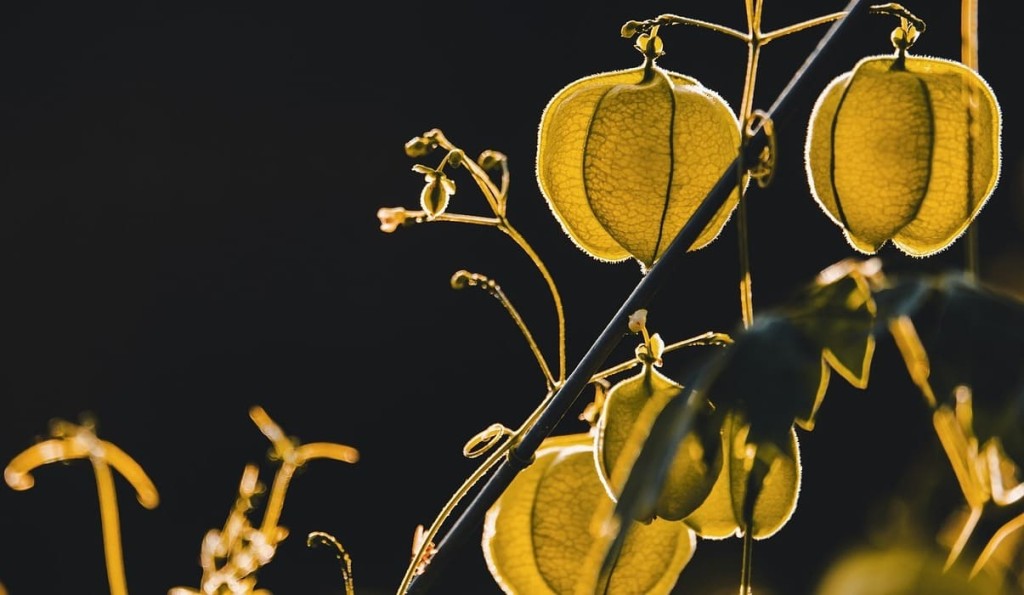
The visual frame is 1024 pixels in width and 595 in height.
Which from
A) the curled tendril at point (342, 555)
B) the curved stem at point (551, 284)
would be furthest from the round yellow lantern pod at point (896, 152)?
the curled tendril at point (342, 555)

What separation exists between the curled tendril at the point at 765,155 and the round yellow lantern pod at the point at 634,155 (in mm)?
39

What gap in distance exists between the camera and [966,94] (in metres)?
0.42

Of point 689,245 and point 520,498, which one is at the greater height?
point 689,245

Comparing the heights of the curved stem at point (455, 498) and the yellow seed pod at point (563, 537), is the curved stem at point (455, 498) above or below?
above

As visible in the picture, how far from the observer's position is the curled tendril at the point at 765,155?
0.35 metres

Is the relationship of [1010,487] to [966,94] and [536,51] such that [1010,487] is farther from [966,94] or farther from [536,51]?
[536,51]

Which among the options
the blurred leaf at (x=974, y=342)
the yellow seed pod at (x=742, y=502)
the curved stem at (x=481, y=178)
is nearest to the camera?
the blurred leaf at (x=974, y=342)

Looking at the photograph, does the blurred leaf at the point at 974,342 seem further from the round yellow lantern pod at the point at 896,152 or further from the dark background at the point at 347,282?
the dark background at the point at 347,282

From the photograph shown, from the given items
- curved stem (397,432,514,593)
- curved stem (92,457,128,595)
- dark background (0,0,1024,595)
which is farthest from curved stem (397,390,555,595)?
dark background (0,0,1024,595)

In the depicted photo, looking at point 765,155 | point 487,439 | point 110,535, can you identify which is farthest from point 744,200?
point 110,535

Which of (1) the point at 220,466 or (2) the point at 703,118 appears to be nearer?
(2) the point at 703,118

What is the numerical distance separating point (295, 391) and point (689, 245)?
1696mm

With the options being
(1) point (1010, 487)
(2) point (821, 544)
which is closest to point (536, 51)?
(2) point (821, 544)

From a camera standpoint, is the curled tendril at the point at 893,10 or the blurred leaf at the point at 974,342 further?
the curled tendril at the point at 893,10
